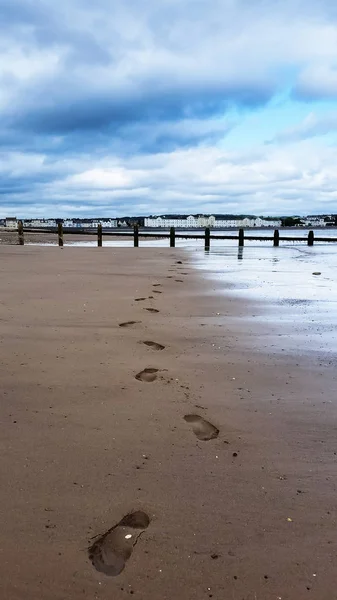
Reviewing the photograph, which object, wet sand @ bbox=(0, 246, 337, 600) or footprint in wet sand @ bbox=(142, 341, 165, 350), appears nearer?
wet sand @ bbox=(0, 246, 337, 600)

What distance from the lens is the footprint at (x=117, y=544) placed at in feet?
4.43

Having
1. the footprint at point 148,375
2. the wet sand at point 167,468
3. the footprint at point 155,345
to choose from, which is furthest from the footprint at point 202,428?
the footprint at point 155,345

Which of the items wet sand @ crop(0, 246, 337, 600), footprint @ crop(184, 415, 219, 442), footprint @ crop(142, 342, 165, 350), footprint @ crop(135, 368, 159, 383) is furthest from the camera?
footprint @ crop(142, 342, 165, 350)

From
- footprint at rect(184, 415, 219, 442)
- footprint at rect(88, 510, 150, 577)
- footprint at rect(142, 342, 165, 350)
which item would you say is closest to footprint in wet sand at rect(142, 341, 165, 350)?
footprint at rect(142, 342, 165, 350)

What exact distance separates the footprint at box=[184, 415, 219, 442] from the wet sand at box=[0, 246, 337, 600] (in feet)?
0.03

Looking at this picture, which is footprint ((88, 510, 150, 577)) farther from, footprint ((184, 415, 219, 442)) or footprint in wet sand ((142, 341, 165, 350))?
footprint in wet sand ((142, 341, 165, 350))

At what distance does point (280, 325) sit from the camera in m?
4.48

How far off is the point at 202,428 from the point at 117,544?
2.89 feet

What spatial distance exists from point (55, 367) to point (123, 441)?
111cm

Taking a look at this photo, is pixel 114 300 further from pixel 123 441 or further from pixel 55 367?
pixel 123 441

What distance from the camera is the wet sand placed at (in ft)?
4.35

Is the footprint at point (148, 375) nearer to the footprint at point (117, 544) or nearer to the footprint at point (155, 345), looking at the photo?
the footprint at point (155, 345)

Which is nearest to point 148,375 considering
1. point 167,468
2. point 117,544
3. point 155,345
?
point 155,345

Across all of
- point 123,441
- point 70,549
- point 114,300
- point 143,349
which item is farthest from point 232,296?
point 70,549
